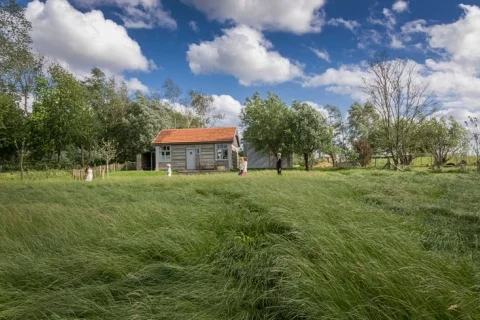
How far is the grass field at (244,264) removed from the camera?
2.68m

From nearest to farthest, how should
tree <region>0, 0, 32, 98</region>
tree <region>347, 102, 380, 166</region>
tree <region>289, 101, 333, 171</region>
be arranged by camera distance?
tree <region>0, 0, 32, 98</region>, tree <region>289, 101, 333, 171</region>, tree <region>347, 102, 380, 166</region>

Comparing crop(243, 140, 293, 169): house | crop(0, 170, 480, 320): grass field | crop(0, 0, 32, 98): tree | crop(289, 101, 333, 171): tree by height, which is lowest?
crop(0, 170, 480, 320): grass field

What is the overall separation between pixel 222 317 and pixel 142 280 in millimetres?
1185

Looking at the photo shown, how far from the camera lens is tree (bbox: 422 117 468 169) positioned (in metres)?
27.4

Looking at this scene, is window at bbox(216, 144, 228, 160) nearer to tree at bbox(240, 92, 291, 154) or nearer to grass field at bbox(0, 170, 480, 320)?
tree at bbox(240, 92, 291, 154)

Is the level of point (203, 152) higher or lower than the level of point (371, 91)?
lower

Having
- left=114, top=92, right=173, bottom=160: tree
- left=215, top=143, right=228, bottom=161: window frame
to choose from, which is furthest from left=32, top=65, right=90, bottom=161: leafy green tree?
left=215, top=143, right=228, bottom=161: window frame

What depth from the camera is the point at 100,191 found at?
10039 millimetres

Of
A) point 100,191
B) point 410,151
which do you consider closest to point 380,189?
point 100,191

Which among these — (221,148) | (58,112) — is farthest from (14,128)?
(221,148)

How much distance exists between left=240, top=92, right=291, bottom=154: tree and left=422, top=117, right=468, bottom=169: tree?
12.5 meters

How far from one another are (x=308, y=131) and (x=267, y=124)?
4.37m

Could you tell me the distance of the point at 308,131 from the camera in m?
28.9

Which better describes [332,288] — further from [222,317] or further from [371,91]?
[371,91]
